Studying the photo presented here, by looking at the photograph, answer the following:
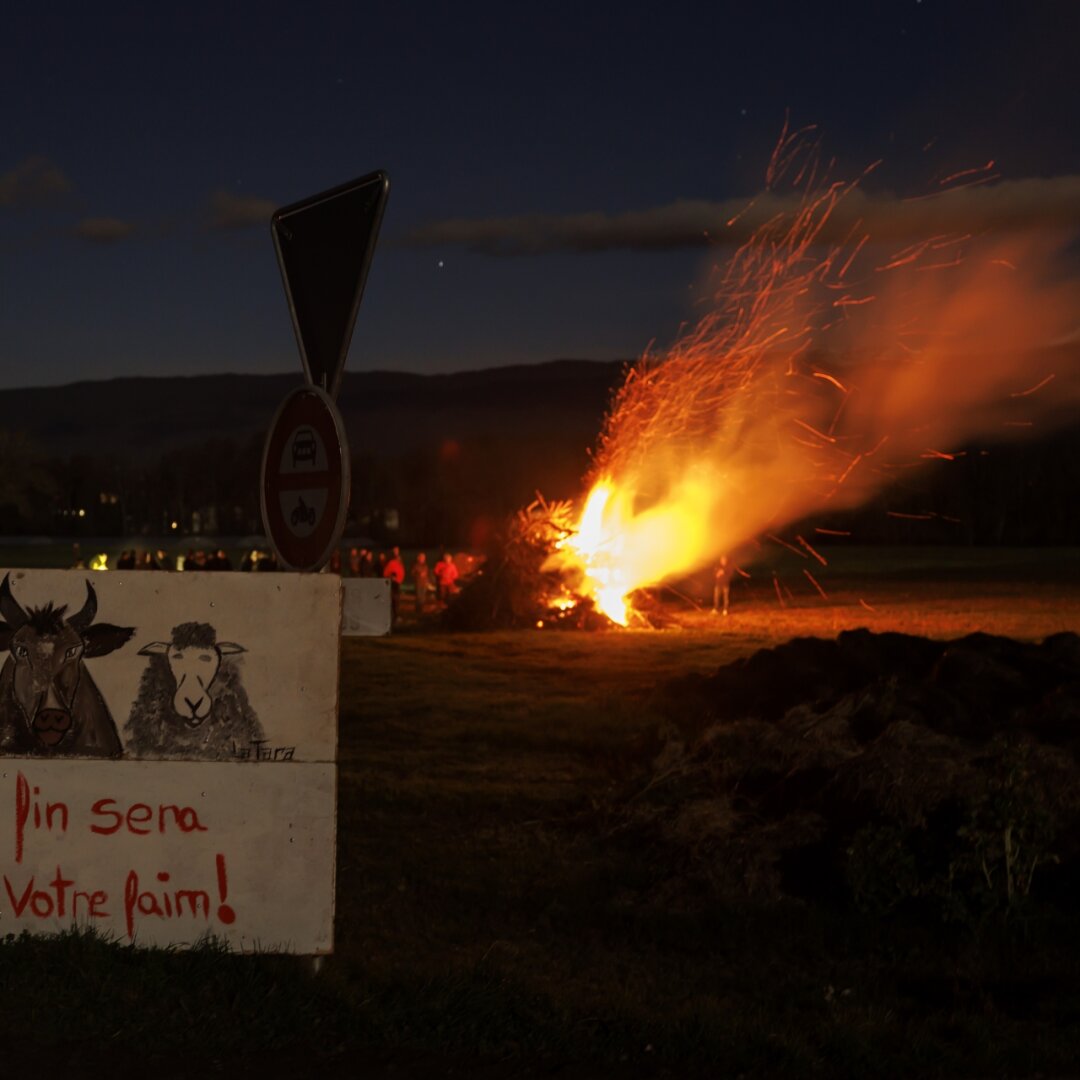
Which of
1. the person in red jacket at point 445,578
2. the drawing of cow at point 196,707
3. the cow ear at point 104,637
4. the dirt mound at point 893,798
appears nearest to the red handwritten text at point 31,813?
the drawing of cow at point 196,707

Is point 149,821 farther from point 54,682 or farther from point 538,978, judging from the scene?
point 538,978

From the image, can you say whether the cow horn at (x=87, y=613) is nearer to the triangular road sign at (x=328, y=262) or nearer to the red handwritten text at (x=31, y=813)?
the red handwritten text at (x=31, y=813)

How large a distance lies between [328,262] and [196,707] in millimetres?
1896

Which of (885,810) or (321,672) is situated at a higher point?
(321,672)

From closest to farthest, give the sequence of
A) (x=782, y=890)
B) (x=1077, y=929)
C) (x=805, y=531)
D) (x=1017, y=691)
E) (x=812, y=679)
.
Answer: (x=1077, y=929), (x=782, y=890), (x=1017, y=691), (x=812, y=679), (x=805, y=531)

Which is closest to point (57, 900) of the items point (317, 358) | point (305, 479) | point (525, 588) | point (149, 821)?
point (149, 821)

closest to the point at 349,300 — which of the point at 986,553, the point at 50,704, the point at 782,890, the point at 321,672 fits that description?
the point at 321,672

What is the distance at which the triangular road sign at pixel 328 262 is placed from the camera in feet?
18.4

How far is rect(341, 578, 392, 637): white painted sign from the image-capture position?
18.4 ft

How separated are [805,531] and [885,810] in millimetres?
90224

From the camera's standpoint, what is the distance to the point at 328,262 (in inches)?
229

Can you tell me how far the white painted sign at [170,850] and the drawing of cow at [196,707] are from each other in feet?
0.25

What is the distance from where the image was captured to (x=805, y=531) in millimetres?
96750

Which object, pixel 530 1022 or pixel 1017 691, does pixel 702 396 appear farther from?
pixel 530 1022
